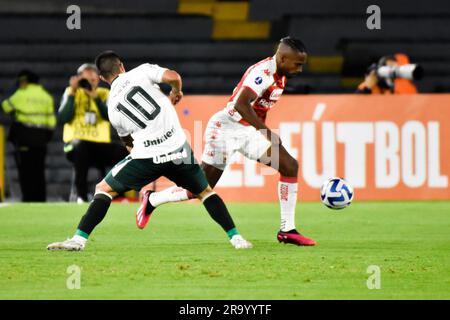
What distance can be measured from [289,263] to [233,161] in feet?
25.0

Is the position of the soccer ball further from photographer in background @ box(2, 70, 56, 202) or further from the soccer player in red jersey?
photographer in background @ box(2, 70, 56, 202)

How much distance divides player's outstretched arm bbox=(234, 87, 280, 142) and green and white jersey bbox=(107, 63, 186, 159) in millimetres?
769

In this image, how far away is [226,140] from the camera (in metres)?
11.4

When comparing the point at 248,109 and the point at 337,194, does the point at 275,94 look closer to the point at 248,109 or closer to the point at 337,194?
the point at 248,109

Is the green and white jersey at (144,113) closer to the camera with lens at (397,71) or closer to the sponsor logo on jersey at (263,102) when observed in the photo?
the sponsor logo on jersey at (263,102)

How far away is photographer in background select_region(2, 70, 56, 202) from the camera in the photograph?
18.3 metres

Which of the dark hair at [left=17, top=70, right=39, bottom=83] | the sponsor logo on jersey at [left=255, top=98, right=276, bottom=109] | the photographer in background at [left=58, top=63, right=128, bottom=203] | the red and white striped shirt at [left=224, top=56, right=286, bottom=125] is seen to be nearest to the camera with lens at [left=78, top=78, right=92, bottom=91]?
the photographer in background at [left=58, top=63, right=128, bottom=203]

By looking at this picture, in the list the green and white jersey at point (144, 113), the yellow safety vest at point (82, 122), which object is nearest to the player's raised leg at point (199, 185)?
the green and white jersey at point (144, 113)

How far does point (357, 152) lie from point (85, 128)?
3.95 metres

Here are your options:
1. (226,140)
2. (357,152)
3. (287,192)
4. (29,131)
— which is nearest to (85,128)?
(29,131)

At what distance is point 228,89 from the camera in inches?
859

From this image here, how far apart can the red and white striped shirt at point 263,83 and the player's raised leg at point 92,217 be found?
154 centimetres

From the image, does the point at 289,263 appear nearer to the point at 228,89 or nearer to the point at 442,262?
the point at 442,262

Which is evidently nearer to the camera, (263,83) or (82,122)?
(263,83)
